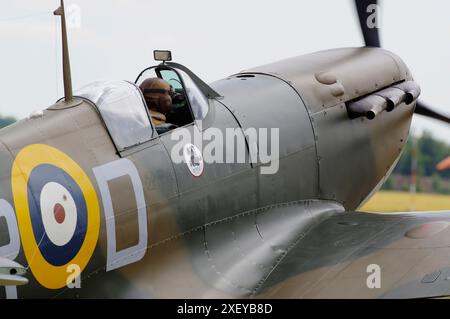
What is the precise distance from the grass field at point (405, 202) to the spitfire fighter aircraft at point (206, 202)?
13615mm

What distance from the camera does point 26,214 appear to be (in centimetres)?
468

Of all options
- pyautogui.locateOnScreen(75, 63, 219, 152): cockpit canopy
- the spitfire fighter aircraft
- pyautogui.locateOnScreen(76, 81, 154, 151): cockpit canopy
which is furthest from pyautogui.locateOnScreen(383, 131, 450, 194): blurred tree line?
pyautogui.locateOnScreen(76, 81, 154, 151): cockpit canopy

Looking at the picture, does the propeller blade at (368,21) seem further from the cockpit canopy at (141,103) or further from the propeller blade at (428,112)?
the cockpit canopy at (141,103)

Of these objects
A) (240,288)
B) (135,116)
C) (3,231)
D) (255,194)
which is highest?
(135,116)

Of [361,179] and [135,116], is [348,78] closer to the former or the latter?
[361,179]

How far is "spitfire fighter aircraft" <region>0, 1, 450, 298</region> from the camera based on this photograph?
4891mm

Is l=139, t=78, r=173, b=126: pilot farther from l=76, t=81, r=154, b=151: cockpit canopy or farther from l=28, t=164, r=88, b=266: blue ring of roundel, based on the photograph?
l=28, t=164, r=88, b=266: blue ring of roundel

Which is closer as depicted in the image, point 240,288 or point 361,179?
point 240,288

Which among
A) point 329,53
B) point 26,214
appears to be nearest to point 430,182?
point 329,53

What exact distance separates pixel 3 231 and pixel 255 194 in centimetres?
240

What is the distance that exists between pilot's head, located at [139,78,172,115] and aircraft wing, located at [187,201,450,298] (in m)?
1.02

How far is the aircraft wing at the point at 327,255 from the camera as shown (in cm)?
554

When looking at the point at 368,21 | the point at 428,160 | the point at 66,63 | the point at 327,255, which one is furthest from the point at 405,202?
the point at 66,63
